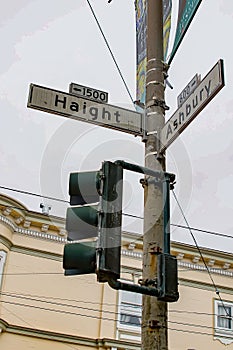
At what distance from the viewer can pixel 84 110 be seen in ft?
16.4

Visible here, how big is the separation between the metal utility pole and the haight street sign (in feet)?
0.49

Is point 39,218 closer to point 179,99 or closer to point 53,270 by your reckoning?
point 53,270

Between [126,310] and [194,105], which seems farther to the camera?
[126,310]

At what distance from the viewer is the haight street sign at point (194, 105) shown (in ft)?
14.8

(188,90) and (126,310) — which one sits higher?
(126,310)

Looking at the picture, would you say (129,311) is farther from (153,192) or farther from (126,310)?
(153,192)

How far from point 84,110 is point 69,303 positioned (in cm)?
1340

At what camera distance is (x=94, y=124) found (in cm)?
505

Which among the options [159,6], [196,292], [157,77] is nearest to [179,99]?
[157,77]

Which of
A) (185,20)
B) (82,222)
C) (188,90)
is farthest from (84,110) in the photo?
(185,20)

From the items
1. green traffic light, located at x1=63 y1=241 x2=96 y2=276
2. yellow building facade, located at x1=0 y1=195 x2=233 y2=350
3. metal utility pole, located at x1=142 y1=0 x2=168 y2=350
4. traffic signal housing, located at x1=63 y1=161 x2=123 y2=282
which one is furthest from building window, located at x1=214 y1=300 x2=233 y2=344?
green traffic light, located at x1=63 y1=241 x2=96 y2=276

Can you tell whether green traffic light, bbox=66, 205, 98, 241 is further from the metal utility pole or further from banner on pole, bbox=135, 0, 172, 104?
banner on pole, bbox=135, 0, 172, 104

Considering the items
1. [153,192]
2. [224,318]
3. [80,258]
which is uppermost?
[224,318]

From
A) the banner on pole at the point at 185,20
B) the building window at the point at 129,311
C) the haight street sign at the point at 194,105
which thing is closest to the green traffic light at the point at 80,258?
the haight street sign at the point at 194,105
